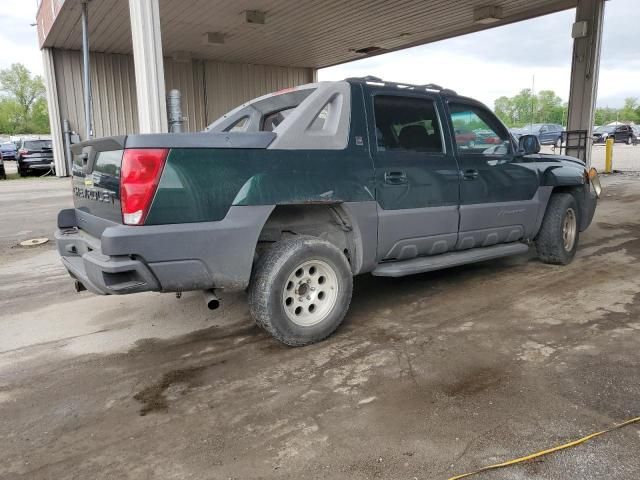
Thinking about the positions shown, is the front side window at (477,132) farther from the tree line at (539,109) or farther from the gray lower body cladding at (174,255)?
the tree line at (539,109)

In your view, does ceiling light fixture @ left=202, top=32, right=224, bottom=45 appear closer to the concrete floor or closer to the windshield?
the windshield

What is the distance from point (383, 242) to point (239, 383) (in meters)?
1.64

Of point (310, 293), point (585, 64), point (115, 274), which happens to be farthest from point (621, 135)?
point (115, 274)

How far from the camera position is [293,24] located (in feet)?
49.6

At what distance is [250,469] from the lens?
7.48ft

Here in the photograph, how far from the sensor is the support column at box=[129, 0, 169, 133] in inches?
289

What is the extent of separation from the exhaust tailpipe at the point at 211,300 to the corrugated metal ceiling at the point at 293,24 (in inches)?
445

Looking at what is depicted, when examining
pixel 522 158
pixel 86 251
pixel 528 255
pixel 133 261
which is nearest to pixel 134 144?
pixel 133 261

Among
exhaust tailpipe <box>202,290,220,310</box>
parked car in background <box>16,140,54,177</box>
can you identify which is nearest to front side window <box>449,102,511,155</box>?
exhaust tailpipe <box>202,290,220,310</box>

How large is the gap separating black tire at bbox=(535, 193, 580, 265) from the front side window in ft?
3.33

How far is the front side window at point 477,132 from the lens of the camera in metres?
4.65

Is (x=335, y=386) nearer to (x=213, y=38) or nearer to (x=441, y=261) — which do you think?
(x=441, y=261)

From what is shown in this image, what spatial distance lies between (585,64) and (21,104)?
85144 mm

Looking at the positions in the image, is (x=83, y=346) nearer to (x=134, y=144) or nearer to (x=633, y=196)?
(x=134, y=144)
